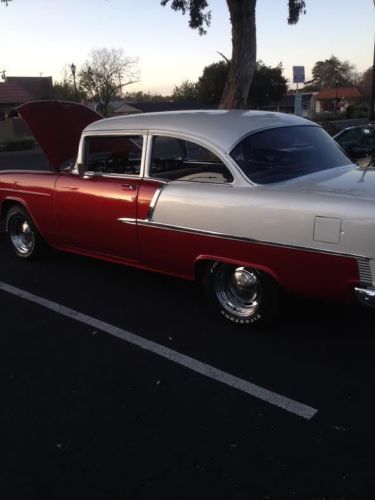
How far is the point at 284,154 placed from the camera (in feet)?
14.2

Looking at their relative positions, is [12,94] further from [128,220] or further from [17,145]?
[128,220]

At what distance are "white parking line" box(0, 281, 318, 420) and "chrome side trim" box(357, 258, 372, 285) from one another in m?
0.90

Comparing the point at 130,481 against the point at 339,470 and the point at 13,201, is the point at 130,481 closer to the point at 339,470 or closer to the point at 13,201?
the point at 339,470

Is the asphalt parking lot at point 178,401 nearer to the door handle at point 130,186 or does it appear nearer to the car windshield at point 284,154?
the door handle at point 130,186

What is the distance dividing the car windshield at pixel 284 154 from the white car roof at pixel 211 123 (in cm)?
8

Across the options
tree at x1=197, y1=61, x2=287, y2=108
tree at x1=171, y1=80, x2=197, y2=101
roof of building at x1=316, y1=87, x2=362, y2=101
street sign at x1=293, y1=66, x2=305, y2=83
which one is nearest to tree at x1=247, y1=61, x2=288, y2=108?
tree at x1=197, y1=61, x2=287, y2=108

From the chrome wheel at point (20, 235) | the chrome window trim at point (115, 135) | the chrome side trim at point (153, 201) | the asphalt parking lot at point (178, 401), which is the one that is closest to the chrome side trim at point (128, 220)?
the chrome side trim at point (153, 201)

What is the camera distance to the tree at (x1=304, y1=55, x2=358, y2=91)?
389 ft

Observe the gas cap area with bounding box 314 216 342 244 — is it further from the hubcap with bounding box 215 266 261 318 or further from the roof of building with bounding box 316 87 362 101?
the roof of building with bounding box 316 87 362 101

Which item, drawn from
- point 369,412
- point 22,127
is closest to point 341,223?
point 369,412

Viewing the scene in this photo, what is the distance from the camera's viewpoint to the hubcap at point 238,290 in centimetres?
414

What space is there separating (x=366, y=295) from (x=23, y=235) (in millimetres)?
4531

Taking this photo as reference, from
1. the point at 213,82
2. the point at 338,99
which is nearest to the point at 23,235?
the point at 213,82

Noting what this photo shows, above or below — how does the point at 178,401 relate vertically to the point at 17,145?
below
